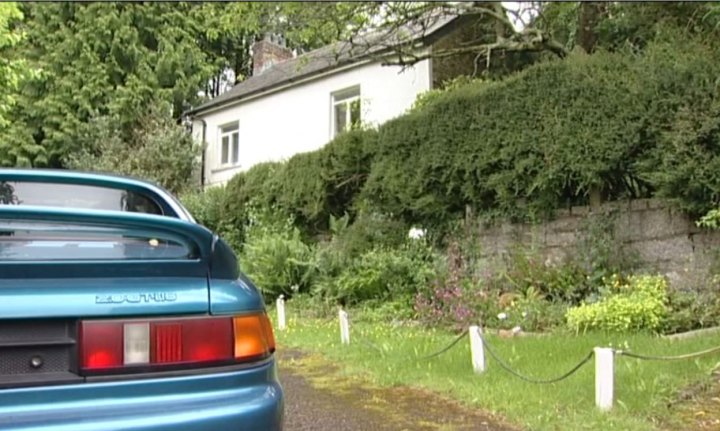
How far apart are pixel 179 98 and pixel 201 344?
23073 mm

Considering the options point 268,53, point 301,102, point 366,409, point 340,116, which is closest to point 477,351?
point 366,409

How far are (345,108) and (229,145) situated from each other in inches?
227

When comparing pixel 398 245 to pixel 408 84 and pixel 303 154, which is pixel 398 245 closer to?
pixel 303 154

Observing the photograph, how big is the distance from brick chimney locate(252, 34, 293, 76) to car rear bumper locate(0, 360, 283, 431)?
21.8m

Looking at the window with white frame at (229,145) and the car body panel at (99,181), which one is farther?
the window with white frame at (229,145)

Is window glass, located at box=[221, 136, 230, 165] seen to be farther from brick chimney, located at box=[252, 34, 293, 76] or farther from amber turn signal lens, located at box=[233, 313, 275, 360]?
amber turn signal lens, located at box=[233, 313, 275, 360]

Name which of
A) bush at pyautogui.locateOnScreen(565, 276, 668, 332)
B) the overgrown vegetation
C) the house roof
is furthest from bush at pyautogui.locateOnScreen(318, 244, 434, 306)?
the house roof

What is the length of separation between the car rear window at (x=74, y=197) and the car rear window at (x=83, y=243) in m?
1.13

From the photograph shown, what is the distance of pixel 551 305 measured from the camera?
309 inches

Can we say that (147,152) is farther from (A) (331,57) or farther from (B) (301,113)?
Result: (A) (331,57)

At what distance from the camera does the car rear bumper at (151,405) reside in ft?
6.11

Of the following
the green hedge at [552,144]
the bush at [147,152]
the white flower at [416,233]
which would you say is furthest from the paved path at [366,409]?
the bush at [147,152]

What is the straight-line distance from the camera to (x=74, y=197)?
333 centimetres

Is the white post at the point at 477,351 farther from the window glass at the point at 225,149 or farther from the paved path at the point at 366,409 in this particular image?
the window glass at the point at 225,149
